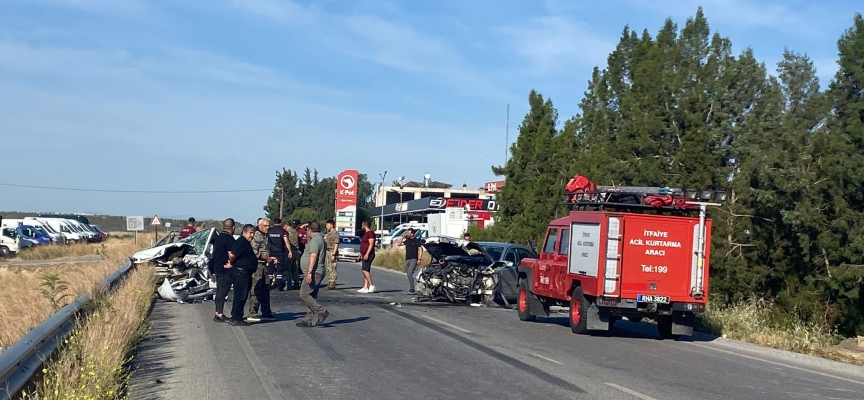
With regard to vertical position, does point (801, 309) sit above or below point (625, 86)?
below

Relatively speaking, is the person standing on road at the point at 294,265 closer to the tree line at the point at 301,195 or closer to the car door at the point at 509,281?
the car door at the point at 509,281

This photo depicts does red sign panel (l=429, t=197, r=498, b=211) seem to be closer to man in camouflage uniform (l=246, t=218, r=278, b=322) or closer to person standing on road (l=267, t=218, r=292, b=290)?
person standing on road (l=267, t=218, r=292, b=290)

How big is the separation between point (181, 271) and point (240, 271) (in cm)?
602

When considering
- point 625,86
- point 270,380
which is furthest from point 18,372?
point 625,86

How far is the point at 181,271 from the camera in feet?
68.0

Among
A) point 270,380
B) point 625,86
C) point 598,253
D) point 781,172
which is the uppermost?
point 625,86

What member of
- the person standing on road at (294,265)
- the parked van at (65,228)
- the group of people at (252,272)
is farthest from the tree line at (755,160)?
the parked van at (65,228)

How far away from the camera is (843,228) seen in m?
23.7

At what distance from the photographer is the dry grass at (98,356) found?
7762mm

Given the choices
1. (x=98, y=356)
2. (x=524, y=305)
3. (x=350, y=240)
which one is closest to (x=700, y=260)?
(x=524, y=305)

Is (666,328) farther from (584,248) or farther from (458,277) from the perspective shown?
(458,277)

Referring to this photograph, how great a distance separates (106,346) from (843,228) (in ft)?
66.7

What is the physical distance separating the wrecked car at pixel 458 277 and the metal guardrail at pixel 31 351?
419 inches

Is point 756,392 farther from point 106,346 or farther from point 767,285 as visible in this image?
point 767,285
